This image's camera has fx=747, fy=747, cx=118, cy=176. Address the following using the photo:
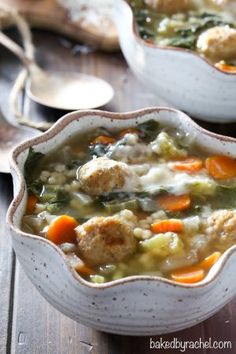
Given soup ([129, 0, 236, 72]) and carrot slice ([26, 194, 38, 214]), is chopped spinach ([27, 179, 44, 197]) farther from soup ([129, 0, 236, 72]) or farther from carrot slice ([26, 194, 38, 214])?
soup ([129, 0, 236, 72])

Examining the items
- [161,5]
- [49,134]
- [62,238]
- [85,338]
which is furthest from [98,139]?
[161,5]

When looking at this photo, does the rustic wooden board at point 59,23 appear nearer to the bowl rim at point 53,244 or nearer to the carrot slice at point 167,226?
the bowl rim at point 53,244

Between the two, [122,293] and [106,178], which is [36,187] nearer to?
[106,178]

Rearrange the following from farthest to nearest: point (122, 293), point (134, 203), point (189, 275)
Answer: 1. point (134, 203)
2. point (189, 275)
3. point (122, 293)

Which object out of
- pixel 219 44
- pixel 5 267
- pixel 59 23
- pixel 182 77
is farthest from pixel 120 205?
pixel 59 23

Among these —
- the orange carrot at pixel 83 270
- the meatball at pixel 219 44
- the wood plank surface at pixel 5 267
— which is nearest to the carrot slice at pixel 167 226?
the orange carrot at pixel 83 270

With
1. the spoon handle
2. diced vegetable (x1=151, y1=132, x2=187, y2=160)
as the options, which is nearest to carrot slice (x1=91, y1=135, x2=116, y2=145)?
diced vegetable (x1=151, y1=132, x2=187, y2=160)

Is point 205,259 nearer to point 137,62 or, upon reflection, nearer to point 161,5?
point 137,62
